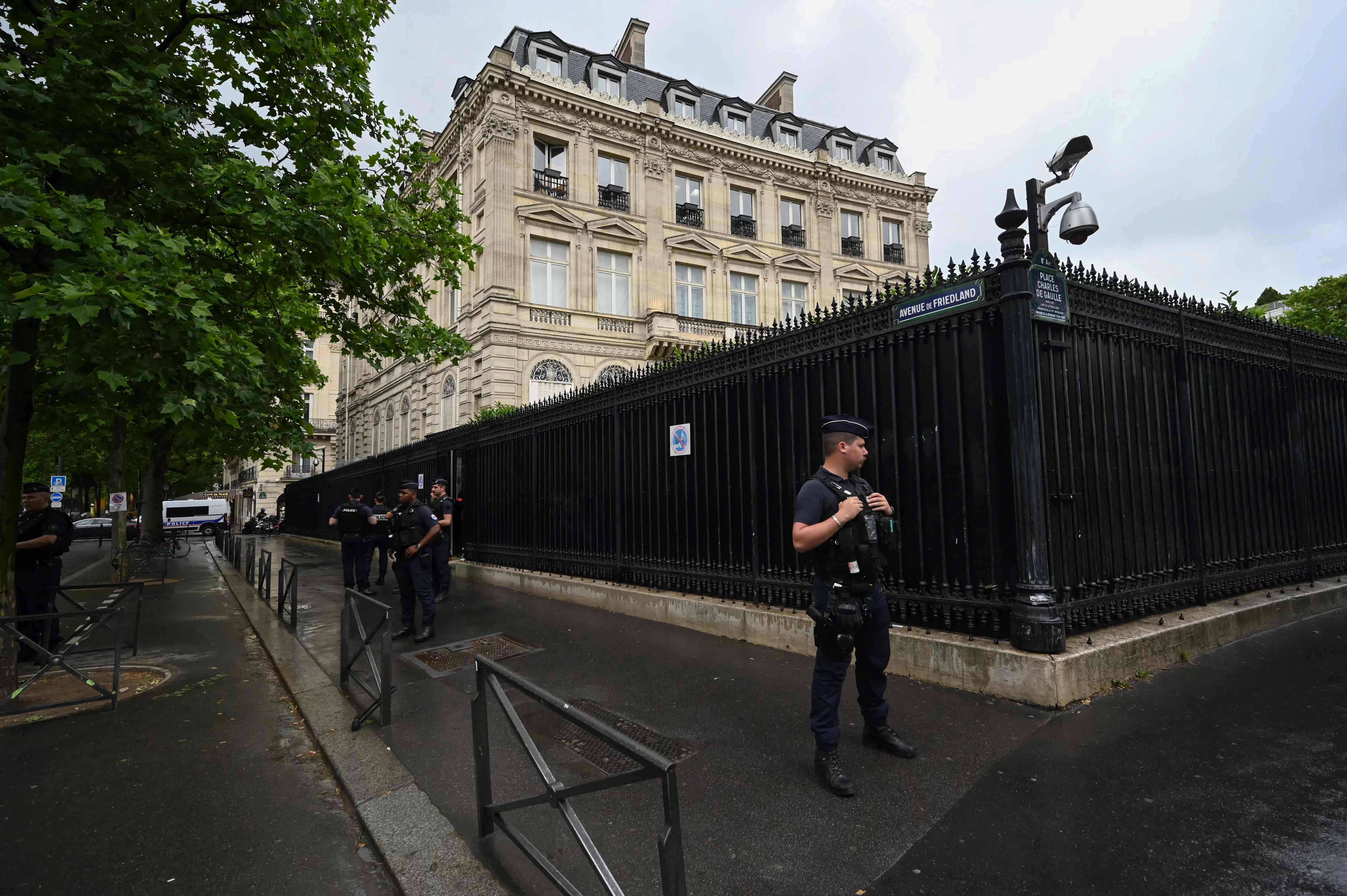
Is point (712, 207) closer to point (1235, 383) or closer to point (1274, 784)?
point (1235, 383)

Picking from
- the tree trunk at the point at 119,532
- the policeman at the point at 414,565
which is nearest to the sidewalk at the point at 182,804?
the policeman at the point at 414,565

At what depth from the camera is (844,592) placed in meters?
3.26

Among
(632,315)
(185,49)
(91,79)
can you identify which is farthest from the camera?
(632,315)

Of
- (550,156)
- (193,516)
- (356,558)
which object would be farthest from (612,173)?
(193,516)

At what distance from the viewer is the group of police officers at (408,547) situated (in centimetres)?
711

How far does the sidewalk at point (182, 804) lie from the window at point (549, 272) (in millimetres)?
17972

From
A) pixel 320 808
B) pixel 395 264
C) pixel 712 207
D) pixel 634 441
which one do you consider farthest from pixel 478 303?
pixel 320 808

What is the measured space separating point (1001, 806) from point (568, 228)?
22486 millimetres

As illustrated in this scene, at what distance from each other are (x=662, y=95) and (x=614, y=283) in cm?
895

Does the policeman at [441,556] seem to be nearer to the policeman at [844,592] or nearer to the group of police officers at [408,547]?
the group of police officers at [408,547]

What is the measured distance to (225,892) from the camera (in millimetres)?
2646

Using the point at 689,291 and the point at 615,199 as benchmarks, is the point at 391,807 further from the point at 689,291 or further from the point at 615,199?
the point at 689,291

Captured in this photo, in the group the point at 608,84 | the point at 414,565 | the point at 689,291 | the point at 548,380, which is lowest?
the point at 414,565

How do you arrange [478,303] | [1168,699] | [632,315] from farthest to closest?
[632,315]
[478,303]
[1168,699]
